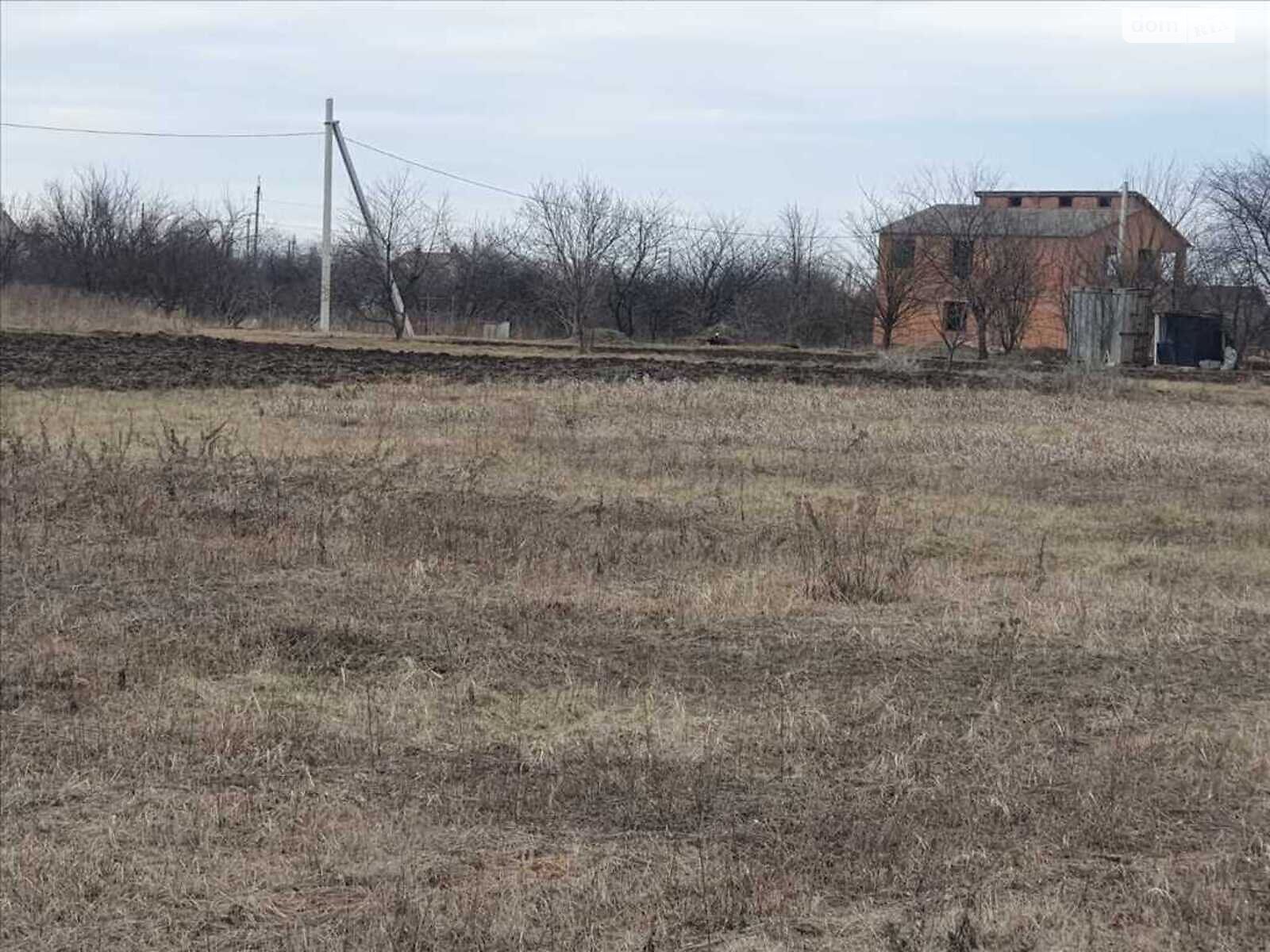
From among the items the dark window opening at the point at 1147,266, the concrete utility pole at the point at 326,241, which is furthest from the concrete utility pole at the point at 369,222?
the dark window opening at the point at 1147,266

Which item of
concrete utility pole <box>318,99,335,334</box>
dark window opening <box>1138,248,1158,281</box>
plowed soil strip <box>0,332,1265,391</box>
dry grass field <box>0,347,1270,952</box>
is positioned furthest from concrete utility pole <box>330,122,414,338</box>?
dry grass field <box>0,347,1270,952</box>

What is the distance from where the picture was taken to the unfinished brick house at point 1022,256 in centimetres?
4450

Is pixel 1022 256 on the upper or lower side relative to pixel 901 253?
lower

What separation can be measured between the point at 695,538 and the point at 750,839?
5.97 m

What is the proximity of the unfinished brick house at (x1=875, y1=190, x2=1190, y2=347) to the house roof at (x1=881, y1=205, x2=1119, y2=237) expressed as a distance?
50mm

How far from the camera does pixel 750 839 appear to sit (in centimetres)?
493

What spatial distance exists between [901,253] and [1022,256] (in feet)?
25.1

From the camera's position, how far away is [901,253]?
50656mm

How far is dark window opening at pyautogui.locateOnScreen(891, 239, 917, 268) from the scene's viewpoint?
50281 mm

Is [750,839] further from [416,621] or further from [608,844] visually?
[416,621]

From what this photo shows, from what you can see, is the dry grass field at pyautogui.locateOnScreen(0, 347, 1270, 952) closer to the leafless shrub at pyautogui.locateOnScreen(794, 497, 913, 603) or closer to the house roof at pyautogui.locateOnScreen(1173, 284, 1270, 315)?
the leafless shrub at pyautogui.locateOnScreen(794, 497, 913, 603)

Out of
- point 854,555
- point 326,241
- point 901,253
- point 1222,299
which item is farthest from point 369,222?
point 854,555

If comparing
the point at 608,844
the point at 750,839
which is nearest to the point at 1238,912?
the point at 750,839

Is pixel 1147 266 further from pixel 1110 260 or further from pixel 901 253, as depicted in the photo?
pixel 901 253
